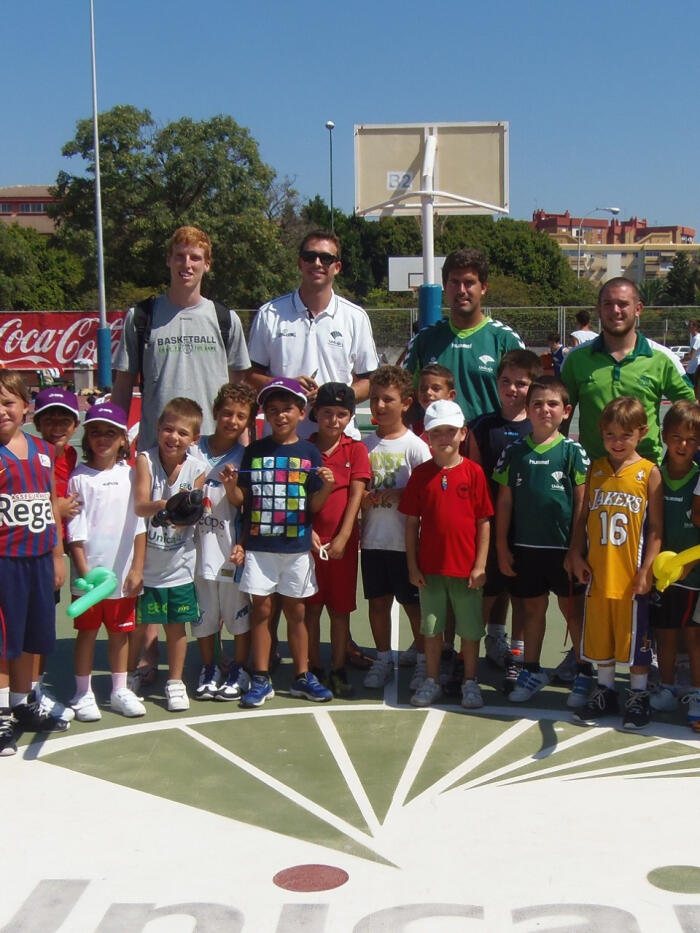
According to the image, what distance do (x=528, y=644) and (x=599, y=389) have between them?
52.7 inches

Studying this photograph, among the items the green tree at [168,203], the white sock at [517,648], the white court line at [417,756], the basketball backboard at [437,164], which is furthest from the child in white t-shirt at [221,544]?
the green tree at [168,203]

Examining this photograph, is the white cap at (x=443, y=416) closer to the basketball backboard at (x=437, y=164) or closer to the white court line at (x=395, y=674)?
the white court line at (x=395, y=674)

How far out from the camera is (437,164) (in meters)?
12.0

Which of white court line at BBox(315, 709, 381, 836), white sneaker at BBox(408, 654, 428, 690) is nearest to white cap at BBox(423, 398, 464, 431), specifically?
white sneaker at BBox(408, 654, 428, 690)

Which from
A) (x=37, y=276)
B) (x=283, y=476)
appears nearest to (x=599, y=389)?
(x=283, y=476)

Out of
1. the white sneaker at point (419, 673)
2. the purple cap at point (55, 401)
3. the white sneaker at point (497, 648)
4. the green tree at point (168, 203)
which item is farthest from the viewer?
the green tree at point (168, 203)

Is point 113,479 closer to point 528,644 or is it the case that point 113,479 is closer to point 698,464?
point 528,644

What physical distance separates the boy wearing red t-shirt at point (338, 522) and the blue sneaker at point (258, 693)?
13.3 inches

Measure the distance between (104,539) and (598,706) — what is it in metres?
2.48

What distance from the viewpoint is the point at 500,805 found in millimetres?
3816

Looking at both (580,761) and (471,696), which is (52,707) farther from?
(580,761)

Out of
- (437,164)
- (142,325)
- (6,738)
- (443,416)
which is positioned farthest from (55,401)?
(437,164)

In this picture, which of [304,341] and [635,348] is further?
[304,341]

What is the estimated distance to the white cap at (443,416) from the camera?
477 cm
